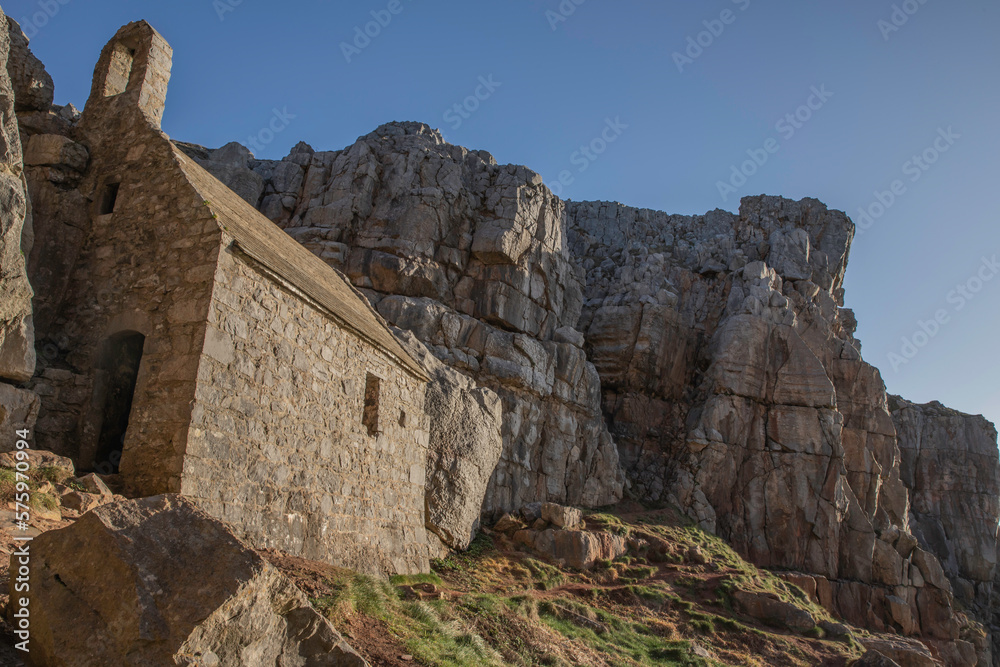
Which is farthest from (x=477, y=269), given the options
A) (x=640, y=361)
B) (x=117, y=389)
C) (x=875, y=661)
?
(x=117, y=389)

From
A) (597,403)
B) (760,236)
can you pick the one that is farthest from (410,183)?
(760,236)

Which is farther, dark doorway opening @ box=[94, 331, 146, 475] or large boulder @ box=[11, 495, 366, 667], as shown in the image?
dark doorway opening @ box=[94, 331, 146, 475]

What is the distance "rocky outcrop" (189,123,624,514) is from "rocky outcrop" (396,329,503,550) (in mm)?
8284

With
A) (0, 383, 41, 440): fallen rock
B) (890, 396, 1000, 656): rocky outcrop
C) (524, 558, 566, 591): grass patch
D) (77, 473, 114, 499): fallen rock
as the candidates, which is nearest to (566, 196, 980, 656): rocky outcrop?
(890, 396, 1000, 656): rocky outcrop

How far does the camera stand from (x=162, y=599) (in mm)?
4902

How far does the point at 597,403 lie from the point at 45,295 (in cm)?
2536

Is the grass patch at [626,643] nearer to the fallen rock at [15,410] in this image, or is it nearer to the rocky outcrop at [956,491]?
the fallen rock at [15,410]

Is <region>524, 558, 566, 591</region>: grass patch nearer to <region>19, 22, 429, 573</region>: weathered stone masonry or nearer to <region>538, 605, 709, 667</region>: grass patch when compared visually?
<region>538, 605, 709, 667</region>: grass patch

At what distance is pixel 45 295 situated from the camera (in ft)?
34.5

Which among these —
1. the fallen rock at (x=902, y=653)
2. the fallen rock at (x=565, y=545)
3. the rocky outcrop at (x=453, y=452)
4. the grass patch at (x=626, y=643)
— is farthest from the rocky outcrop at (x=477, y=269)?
the fallen rock at (x=902, y=653)

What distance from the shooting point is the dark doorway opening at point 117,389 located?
1023cm

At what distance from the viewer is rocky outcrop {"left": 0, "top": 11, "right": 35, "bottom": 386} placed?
8594mm

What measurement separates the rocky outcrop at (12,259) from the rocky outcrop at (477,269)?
1841 cm

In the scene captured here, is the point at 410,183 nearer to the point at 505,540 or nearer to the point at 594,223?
the point at 505,540
